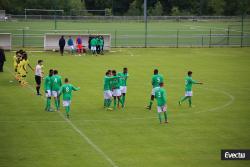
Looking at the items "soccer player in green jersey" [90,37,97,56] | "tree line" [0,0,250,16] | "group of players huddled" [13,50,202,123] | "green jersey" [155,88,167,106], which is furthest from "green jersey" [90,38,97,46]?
"tree line" [0,0,250,16]

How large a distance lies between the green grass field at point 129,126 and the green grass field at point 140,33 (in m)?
20.9

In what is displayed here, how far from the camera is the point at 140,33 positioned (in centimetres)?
7488

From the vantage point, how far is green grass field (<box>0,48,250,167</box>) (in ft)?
69.6

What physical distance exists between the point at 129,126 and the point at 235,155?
589 centimetres

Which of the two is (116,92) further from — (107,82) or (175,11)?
(175,11)

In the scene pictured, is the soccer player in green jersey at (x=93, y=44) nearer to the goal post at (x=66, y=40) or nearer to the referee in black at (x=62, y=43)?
the goal post at (x=66, y=40)

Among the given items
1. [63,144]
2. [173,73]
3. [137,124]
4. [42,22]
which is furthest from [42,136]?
[42,22]

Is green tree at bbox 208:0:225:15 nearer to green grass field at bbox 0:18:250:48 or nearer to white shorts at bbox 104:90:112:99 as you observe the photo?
green grass field at bbox 0:18:250:48

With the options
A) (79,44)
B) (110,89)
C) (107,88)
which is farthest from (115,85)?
(79,44)

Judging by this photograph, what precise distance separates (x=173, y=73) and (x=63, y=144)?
66.9 ft

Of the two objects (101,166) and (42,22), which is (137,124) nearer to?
(101,166)

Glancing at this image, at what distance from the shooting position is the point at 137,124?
1041 inches

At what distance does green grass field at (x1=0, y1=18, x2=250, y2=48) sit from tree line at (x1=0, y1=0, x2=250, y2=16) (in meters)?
9.22

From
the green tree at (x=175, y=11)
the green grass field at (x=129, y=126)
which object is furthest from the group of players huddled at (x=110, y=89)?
the green tree at (x=175, y=11)
